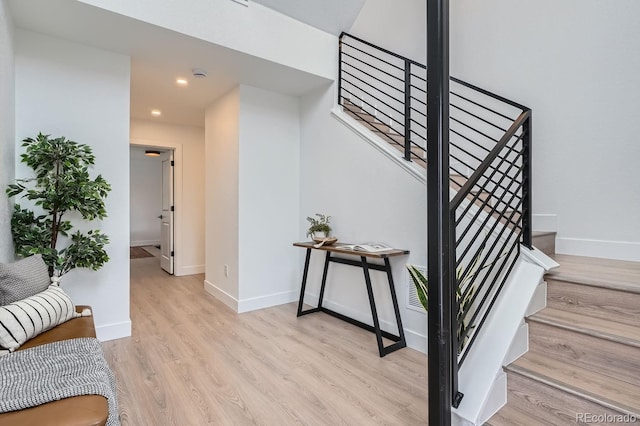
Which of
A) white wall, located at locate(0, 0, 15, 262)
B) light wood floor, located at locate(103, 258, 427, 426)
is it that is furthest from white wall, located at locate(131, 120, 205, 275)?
white wall, located at locate(0, 0, 15, 262)

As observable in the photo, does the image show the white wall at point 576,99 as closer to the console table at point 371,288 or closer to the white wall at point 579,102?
the white wall at point 579,102

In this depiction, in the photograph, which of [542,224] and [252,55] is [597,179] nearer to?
[542,224]

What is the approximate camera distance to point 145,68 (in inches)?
121

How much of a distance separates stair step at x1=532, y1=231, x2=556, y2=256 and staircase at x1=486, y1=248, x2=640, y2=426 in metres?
0.61

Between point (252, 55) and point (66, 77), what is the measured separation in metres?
1.52

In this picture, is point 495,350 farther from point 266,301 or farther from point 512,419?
point 266,301

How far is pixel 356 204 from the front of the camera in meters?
3.20

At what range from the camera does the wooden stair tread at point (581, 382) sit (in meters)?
1.27

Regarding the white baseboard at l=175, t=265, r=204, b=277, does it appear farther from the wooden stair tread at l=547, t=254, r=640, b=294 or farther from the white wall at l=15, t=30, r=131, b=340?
the wooden stair tread at l=547, t=254, r=640, b=294

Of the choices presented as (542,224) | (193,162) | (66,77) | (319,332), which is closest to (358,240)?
(319,332)

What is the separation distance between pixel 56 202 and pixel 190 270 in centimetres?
317

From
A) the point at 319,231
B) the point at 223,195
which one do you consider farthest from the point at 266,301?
the point at 223,195

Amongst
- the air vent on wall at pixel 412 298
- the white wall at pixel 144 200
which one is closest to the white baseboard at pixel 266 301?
the air vent on wall at pixel 412 298

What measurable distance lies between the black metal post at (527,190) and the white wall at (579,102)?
0.84m
